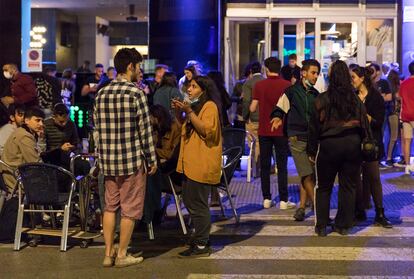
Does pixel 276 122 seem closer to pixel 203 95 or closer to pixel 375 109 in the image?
pixel 375 109

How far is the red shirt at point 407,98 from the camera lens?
11.7 m

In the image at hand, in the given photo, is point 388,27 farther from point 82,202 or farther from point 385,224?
point 82,202

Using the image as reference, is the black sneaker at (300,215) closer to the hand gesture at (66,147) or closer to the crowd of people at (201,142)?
the crowd of people at (201,142)

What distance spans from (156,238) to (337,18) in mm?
10145

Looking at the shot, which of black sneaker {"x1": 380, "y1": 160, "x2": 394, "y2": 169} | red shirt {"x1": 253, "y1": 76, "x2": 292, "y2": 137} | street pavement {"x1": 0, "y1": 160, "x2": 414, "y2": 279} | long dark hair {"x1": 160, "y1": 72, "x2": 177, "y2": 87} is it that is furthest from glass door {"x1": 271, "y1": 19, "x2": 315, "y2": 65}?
street pavement {"x1": 0, "y1": 160, "x2": 414, "y2": 279}

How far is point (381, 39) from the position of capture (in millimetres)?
16453

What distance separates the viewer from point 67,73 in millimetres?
15648

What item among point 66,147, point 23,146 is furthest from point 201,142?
point 66,147

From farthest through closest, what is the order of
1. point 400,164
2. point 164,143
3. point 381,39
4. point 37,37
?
1. point 37,37
2. point 381,39
3. point 400,164
4. point 164,143

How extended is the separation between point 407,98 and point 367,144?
4.76 meters

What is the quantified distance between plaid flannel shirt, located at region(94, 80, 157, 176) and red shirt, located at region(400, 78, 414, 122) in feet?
21.4

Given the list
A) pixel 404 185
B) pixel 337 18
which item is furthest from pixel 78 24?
pixel 404 185

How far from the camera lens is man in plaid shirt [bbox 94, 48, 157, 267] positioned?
6.34 meters

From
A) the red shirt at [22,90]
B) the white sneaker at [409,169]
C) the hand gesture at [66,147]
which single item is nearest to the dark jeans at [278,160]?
the hand gesture at [66,147]
